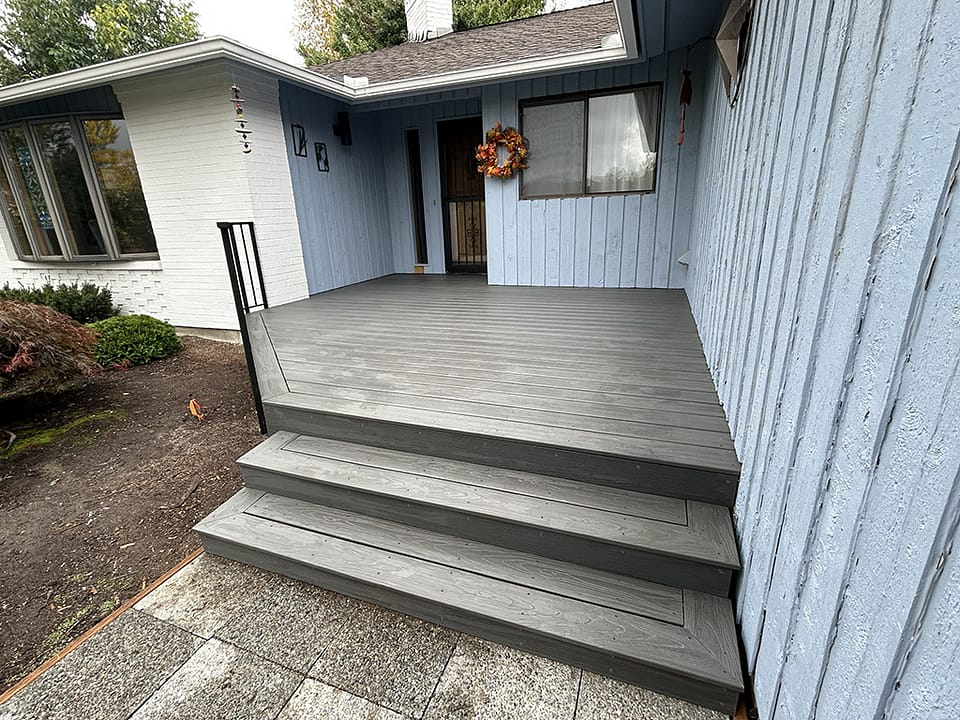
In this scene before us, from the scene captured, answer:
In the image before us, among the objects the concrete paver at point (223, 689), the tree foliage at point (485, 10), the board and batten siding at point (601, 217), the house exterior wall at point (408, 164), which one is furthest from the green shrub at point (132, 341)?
the tree foliage at point (485, 10)

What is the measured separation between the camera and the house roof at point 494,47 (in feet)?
16.9

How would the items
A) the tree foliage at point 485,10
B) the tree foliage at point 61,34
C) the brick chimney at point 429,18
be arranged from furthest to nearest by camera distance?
the tree foliage at point 485,10, the tree foliage at point 61,34, the brick chimney at point 429,18

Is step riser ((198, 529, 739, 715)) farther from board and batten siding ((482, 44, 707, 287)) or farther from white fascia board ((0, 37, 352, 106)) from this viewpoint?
board and batten siding ((482, 44, 707, 287))

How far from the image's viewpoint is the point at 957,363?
608 mm

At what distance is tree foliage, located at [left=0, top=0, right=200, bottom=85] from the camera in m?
12.3

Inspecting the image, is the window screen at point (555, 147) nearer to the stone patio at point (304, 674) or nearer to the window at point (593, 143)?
the window at point (593, 143)

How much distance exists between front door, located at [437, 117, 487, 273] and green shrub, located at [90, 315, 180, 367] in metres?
3.86

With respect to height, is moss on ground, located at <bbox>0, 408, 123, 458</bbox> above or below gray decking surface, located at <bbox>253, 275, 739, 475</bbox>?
below

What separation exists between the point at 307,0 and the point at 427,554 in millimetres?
24330

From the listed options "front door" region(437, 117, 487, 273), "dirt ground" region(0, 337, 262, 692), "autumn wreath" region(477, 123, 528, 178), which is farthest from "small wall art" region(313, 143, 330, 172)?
"dirt ground" region(0, 337, 262, 692)

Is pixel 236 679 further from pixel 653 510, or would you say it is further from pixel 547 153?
pixel 547 153

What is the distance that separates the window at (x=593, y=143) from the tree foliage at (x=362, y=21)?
11230 millimetres

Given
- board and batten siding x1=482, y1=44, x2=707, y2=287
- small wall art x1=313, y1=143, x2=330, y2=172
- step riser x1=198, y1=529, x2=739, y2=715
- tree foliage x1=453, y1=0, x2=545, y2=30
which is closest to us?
step riser x1=198, y1=529, x2=739, y2=715

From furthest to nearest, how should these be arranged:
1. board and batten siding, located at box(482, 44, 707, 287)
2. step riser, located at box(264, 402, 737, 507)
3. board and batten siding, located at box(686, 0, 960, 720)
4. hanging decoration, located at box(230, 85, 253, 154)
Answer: board and batten siding, located at box(482, 44, 707, 287) < hanging decoration, located at box(230, 85, 253, 154) < step riser, located at box(264, 402, 737, 507) < board and batten siding, located at box(686, 0, 960, 720)
